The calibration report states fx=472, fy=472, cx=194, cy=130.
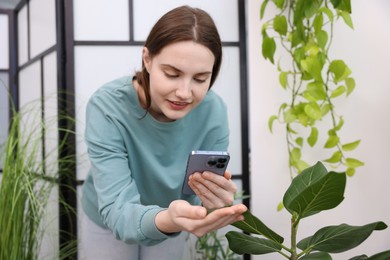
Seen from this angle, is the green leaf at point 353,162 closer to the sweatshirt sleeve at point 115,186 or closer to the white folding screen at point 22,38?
the sweatshirt sleeve at point 115,186

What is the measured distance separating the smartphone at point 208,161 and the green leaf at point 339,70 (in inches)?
30.4

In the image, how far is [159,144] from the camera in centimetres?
121

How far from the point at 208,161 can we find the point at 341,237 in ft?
0.88

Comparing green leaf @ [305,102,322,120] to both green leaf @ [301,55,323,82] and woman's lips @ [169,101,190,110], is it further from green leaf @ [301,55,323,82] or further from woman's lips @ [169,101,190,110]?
woman's lips @ [169,101,190,110]

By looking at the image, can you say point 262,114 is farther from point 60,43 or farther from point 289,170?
point 60,43

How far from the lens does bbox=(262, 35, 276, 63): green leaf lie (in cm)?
154

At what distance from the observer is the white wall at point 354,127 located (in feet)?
5.45

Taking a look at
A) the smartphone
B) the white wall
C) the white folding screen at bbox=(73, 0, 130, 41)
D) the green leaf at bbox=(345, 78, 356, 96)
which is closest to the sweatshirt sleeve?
the smartphone

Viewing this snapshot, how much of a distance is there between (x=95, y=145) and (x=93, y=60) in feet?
2.15

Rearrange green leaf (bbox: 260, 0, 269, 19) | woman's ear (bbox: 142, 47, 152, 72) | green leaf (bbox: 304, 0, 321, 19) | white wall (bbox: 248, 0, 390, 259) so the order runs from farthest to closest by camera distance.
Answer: white wall (bbox: 248, 0, 390, 259), green leaf (bbox: 260, 0, 269, 19), green leaf (bbox: 304, 0, 321, 19), woman's ear (bbox: 142, 47, 152, 72)

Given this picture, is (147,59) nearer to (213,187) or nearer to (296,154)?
(213,187)

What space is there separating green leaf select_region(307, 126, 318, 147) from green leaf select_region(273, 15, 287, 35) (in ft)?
1.09

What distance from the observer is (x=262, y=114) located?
5.55ft

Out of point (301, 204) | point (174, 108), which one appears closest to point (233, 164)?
point (174, 108)
